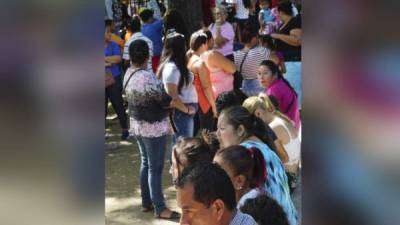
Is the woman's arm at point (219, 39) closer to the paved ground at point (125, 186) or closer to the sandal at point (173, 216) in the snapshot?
the paved ground at point (125, 186)

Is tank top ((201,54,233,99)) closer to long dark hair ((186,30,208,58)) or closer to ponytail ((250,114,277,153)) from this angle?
long dark hair ((186,30,208,58))

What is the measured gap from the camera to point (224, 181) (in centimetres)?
153

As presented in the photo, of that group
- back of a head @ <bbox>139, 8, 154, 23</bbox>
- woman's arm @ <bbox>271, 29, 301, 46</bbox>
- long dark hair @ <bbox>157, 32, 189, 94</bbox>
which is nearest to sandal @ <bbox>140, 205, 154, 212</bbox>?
long dark hair @ <bbox>157, 32, 189, 94</bbox>

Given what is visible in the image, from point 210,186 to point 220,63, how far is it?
2.58 metres

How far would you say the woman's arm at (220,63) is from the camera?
Result: 4027mm

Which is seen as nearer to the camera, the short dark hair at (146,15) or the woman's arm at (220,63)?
the woman's arm at (220,63)

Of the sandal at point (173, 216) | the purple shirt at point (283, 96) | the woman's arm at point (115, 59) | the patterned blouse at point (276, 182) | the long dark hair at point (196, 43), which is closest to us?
the patterned blouse at point (276, 182)

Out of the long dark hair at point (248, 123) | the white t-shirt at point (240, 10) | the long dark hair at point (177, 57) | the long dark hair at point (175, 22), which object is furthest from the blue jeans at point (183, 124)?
the white t-shirt at point (240, 10)

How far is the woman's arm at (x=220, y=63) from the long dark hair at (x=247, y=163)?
2.04 m

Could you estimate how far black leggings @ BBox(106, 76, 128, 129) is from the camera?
4293 millimetres
